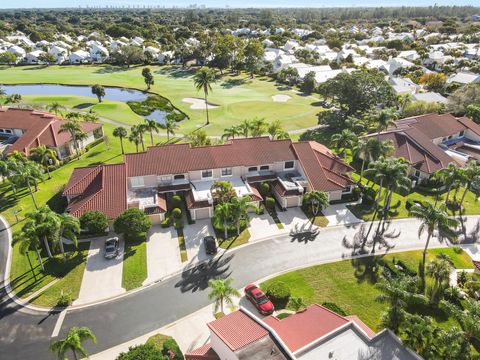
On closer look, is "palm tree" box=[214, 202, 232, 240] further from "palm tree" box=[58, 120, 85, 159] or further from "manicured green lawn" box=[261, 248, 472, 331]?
"palm tree" box=[58, 120, 85, 159]

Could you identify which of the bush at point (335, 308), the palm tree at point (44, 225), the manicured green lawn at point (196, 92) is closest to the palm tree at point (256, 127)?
the manicured green lawn at point (196, 92)

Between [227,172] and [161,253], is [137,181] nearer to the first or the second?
[227,172]

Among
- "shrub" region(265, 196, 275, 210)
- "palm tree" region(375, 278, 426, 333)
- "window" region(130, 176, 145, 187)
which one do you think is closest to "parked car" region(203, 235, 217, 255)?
"shrub" region(265, 196, 275, 210)

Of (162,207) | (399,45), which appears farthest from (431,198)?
(399,45)

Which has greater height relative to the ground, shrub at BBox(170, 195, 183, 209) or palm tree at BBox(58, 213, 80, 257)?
palm tree at BBox(58, 213, 80, 257)

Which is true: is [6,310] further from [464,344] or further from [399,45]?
[399,45]
